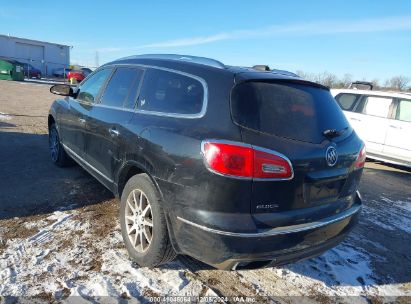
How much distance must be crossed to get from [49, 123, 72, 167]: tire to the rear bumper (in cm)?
350

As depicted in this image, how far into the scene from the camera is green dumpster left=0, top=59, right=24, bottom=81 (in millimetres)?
28641

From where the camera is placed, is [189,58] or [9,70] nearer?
[189,58]

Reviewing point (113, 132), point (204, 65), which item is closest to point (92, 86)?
point (113, 132)

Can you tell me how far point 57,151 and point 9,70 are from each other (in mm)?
27449

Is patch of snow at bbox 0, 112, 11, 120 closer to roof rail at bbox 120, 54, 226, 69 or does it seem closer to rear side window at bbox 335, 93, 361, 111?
roof rail at bbox 120, 54, 226, 69

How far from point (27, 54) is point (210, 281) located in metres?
54.5

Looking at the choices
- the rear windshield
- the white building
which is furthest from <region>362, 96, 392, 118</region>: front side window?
the white building

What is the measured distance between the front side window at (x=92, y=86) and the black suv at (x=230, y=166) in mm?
984

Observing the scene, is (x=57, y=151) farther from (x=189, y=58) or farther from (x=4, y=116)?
(x=4, y=116)

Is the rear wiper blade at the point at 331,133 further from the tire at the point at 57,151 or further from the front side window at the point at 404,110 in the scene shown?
the front side window at the point at 404,110

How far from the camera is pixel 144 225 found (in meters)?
3.08

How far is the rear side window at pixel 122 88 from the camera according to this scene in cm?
356

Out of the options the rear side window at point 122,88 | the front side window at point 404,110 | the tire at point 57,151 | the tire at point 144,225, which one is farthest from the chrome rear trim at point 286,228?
the front side window at point 404,110

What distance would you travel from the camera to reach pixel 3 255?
10.3ft
